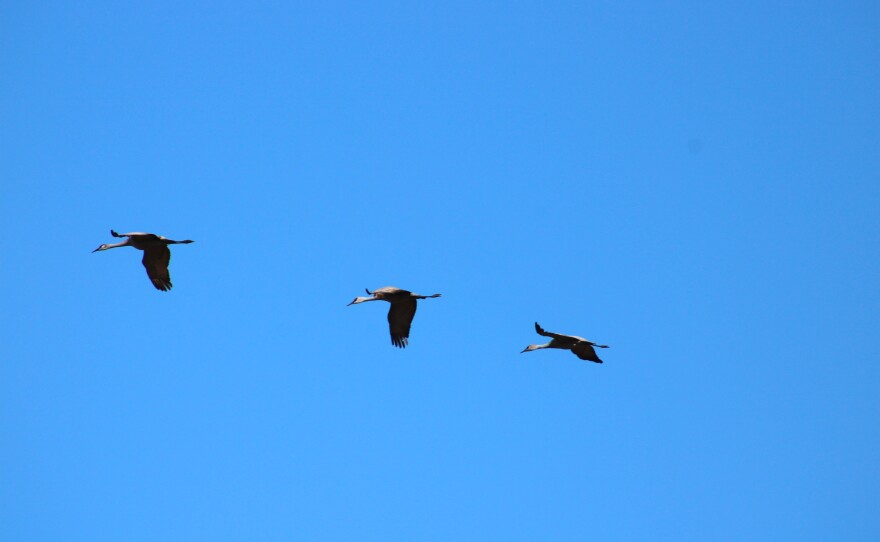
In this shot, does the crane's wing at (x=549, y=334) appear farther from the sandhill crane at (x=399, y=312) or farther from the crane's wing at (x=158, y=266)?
the crane's wing at (x=158, y=266)

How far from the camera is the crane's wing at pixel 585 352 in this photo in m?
32.3

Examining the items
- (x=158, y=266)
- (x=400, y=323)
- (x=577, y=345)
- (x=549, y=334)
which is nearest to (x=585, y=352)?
(x=577, y=345)

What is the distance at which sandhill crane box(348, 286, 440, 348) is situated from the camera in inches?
1277

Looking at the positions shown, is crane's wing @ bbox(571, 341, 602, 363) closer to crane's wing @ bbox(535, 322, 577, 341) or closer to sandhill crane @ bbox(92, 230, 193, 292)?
crane's wing @ bbox(535, 322, 577, 341)

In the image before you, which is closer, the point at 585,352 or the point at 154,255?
Answer: the point at 585,352

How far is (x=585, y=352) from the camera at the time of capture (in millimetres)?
32500

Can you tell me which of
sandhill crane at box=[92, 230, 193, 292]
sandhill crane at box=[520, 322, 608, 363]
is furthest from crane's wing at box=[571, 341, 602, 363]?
sandhill crane at box=[92, 230, 193, 292]

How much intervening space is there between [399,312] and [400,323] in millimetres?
337

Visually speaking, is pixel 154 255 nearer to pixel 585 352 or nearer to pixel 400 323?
pixel 400 323

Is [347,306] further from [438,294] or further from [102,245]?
[102,245]

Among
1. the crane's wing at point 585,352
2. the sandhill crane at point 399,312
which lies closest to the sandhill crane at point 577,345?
the crane's wing at point 585,352

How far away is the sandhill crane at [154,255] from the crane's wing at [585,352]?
1138cm

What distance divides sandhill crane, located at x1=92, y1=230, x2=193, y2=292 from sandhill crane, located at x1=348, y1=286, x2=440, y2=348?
5308 mm

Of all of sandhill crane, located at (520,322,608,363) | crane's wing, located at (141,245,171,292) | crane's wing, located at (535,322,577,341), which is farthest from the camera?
crane's wing, located at (141,245,171,292)
